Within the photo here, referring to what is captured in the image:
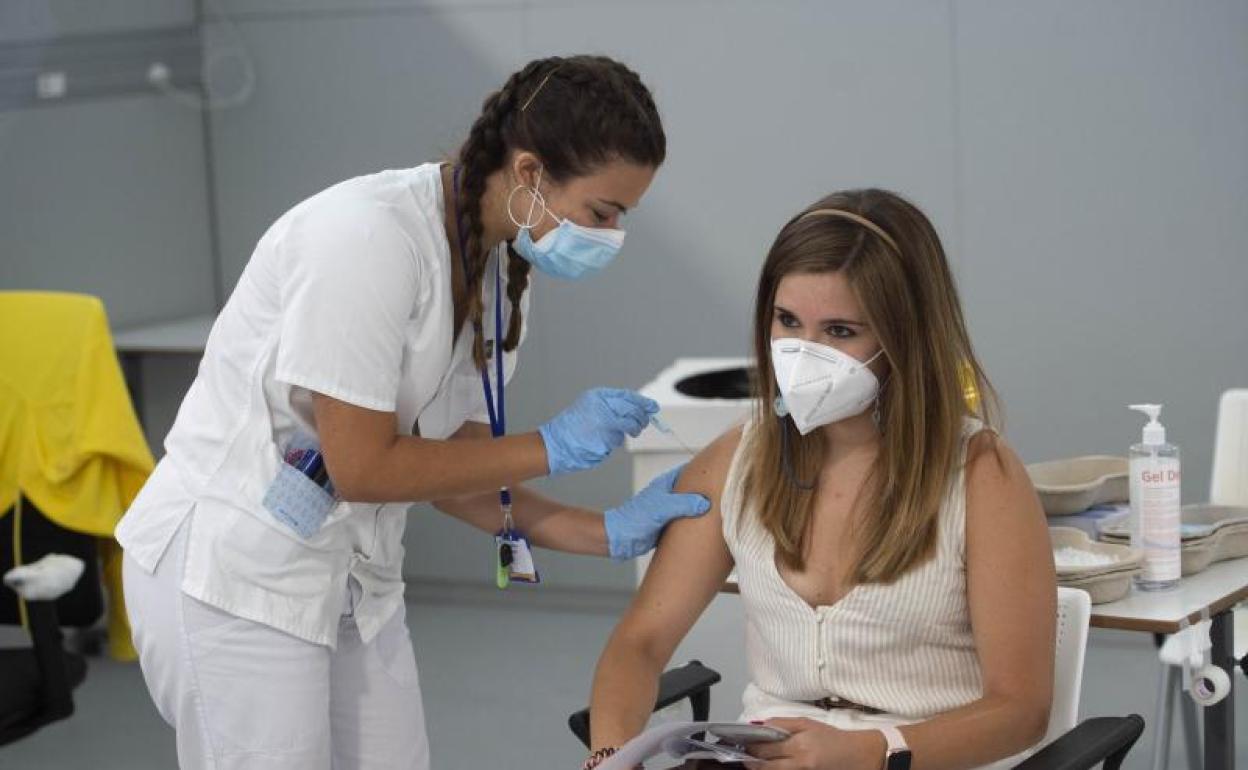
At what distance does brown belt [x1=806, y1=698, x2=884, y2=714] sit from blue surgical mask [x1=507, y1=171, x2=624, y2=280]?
58 cm

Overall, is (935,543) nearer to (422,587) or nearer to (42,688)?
(42,688)

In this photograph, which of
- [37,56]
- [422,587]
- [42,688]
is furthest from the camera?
[422,587]

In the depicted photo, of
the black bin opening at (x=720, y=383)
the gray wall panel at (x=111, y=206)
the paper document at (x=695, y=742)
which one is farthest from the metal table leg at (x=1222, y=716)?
the gray wall panel at (x=111, y=206)

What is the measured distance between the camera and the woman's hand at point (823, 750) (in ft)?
5.99

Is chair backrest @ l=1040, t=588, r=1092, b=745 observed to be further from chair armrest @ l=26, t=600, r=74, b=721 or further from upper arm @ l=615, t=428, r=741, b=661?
chair armrest @ l=26, t=600, r=74, b=721

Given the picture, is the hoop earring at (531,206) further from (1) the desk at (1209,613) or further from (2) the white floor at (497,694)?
(2) the white floor at (497,694)

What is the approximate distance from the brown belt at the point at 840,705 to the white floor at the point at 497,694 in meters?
1.56

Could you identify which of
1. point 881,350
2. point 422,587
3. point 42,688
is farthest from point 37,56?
point 881,350

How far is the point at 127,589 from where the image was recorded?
2102 millimetres

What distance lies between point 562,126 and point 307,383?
0.41 meters

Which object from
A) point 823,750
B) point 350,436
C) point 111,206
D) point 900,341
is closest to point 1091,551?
point 900,341

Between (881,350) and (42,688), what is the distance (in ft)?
5.06

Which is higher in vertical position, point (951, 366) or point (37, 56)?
point (37, 56)

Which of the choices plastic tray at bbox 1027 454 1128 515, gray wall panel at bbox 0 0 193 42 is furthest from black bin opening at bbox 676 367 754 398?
gray wall panel at bbox 0 0 193 42
